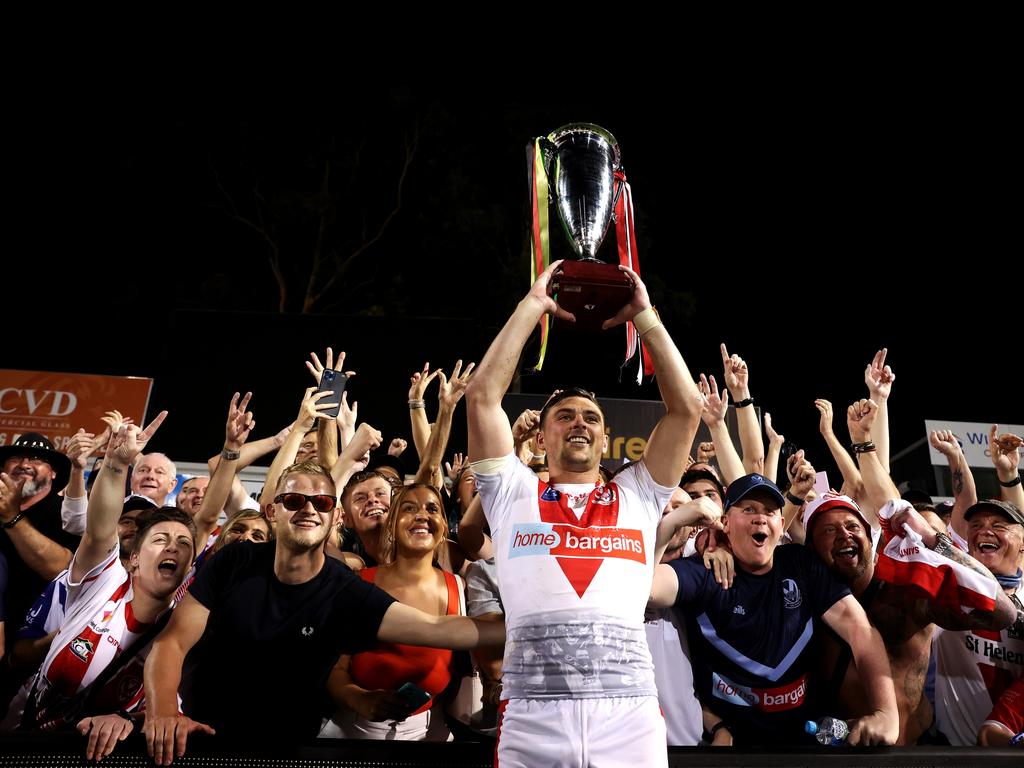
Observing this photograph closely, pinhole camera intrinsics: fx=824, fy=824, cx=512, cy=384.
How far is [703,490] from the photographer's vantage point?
4844 millimetres

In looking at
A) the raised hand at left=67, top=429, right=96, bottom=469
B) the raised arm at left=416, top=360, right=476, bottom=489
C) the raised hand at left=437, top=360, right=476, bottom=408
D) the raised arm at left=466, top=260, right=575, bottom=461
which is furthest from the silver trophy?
the raised hand at left=67, top=429, right=96, bottom=469

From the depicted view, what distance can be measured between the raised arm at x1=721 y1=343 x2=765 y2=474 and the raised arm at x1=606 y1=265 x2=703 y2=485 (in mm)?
2178

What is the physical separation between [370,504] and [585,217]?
221 cm

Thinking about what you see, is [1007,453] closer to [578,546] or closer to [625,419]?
[625,419]

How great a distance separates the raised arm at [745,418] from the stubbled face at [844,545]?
1.27 metres

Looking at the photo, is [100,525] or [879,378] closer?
[100,525]

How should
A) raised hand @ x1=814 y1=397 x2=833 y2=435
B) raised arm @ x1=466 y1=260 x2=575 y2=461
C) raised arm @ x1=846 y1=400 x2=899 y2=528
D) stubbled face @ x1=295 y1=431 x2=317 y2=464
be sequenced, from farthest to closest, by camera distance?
stubbled face @ x1=295 y1=431 x2=317 y2=464
raised hand @ x1=814 y1=397 x2=833 y2=435
raised arm @ x1=846 y1=400 x2=899 y2=528
raised arm @ x1=466 y1=260 x2=575 y2=461

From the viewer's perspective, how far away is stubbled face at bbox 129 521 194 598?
3.66 m

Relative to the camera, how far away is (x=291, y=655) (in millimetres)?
3299

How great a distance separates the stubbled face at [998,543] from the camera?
437 cm

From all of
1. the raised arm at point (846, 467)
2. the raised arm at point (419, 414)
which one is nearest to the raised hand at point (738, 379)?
the raised arm at point (846, 467)

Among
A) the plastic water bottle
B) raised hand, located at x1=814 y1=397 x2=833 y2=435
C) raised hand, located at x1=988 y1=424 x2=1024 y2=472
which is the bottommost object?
the plastic water bottle

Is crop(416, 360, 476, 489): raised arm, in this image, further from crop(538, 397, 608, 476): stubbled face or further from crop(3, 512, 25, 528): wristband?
crop(3, 512, 25, 528): wristband

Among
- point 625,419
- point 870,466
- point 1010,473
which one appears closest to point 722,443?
point 870,466
